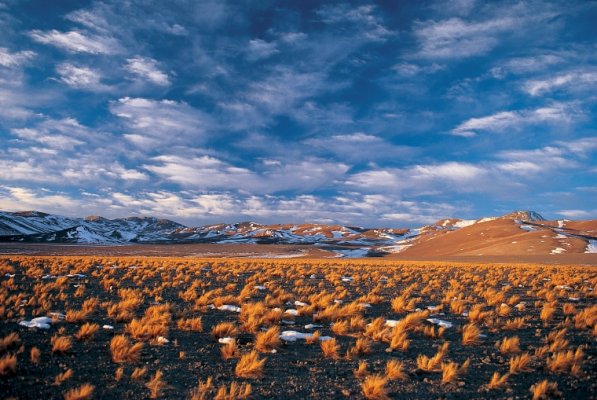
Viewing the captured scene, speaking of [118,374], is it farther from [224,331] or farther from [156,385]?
[224,331]

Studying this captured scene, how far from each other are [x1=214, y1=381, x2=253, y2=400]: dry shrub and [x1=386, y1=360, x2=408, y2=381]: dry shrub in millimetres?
2473

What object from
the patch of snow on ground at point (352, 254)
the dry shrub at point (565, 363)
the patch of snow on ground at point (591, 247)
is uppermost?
the patch of snow on ground at point (591, 247)

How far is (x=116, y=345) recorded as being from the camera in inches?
294

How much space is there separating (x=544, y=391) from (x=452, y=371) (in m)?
1.38

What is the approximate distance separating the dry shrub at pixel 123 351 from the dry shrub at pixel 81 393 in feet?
4.72

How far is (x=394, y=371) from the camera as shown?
674 centimetres

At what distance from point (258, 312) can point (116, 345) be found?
176 inches

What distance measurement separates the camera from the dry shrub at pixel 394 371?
6.69m

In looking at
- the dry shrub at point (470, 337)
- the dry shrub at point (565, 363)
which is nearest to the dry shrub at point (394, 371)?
the dry shrub at point (470, 337)

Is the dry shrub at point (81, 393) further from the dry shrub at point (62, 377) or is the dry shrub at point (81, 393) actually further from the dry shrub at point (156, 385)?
the dry shrub at point (156, 385)

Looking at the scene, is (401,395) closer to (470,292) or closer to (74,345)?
→ (74,345)

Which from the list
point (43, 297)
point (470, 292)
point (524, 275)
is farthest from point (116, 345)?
point (524, 275)

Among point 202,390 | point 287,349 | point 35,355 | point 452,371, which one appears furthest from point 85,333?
point 452,371

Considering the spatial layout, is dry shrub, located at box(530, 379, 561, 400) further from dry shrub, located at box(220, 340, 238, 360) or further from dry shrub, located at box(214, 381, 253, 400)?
dry shrub, located at box(220, 340, 238, 360)
